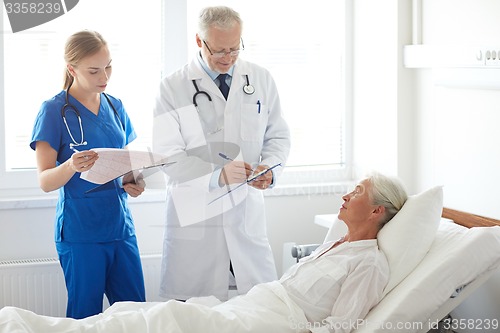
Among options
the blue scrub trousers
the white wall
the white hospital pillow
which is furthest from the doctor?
the white wall

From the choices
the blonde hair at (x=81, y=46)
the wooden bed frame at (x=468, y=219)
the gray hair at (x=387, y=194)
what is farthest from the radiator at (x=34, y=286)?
the wooden bed frame at (x=468, y=219)

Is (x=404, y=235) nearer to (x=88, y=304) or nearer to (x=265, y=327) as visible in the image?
(x=265, y=327)

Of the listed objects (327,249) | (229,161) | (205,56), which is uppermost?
(205,56)

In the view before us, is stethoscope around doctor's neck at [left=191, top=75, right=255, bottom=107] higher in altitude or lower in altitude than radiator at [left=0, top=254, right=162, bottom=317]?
higher

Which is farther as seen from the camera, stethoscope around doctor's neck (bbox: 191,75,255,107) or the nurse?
stethoscope around doctor's neck (bbox: 191,75,255,107)

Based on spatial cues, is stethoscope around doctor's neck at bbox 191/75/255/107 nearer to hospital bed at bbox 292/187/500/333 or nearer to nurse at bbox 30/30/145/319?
nurse at bbox 30/30/145/319

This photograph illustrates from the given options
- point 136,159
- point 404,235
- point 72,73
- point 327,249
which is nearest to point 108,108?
point 72,73

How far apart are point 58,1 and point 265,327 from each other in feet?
6.30

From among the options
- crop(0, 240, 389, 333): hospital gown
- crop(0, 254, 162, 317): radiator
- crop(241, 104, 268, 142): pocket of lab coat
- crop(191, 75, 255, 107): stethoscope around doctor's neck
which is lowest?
crop(0, 254, 162, 317): radiator

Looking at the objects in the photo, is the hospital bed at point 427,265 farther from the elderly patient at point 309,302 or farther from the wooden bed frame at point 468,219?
the wooden bed frame at point 468,219

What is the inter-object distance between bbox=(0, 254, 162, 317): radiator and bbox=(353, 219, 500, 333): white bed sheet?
1589 mm

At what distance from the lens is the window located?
3.47m

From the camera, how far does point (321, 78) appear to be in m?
3.97

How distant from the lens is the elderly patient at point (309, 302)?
7.28ft
